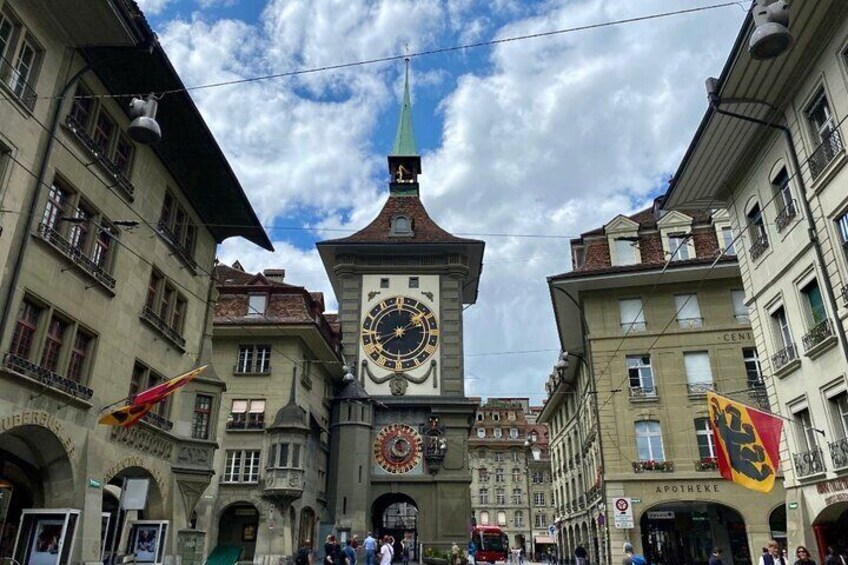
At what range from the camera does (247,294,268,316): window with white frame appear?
3494 centimetres

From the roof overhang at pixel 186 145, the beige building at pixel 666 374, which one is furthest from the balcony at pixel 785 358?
the roof overhang at pixel 186 145

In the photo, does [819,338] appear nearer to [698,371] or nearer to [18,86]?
[698,371]

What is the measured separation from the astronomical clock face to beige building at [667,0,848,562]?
25214 mm

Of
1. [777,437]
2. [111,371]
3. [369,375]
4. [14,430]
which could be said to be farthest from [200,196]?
[369,375]

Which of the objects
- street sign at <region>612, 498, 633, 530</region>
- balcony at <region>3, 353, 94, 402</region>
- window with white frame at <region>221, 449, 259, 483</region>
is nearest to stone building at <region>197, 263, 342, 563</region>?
window with white frame at <region>221, 449, 259, 483</region>

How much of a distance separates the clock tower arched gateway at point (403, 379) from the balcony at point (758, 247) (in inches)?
958

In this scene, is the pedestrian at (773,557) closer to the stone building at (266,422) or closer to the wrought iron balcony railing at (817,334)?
the wrought iron balcony railing at (817,334)

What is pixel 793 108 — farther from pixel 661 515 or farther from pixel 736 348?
pixel 661 515

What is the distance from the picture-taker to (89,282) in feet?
53.4

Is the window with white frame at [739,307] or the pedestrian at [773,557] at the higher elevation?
the window with white frame at [739,307]

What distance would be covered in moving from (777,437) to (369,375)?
29847 millimetres

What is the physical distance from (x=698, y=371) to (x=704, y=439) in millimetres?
2975

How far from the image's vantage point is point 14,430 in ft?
44.9

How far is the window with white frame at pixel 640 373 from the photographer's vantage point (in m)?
29.7
